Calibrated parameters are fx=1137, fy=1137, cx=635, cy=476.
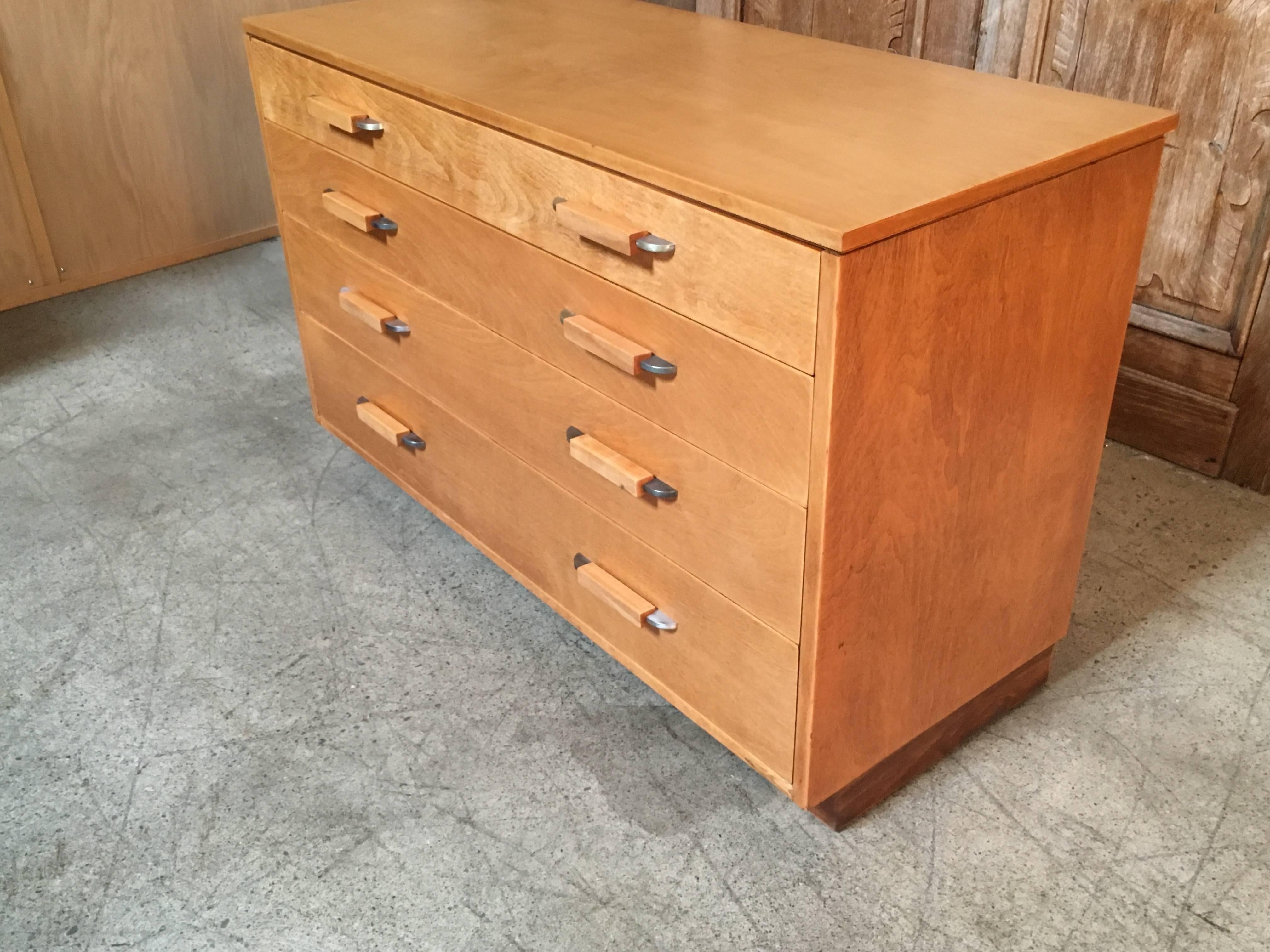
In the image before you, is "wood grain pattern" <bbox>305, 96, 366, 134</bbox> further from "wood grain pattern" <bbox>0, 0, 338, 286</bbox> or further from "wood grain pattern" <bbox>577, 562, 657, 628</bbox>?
"wood grain pattern" <bbox>0, 0, 338, 286</bbox>

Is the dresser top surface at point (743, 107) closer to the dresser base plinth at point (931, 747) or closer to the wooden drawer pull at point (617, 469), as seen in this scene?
the wooden drawer pull at point (617, 469)

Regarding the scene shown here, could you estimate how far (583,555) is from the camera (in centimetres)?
150

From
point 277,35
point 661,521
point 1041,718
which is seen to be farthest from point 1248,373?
point 277,35

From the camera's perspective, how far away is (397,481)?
193 cm

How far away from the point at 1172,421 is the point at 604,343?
1.31 metres

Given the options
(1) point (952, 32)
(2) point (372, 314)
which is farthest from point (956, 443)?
(1) point (952, 32)

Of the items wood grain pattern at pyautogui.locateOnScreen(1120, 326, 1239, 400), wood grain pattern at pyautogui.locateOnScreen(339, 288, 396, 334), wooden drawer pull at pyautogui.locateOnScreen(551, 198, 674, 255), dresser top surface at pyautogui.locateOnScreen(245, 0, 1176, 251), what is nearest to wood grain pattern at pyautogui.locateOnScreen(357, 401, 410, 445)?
wood grain pattern at pyautogui.locateOnScreen(339, 288, 396, 334)

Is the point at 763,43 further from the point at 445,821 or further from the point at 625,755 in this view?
the point at 445,821

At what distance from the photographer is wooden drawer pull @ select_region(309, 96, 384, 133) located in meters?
1.56

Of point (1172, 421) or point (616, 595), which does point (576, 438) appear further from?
point (1172, 421)

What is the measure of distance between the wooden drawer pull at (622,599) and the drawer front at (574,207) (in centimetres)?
40

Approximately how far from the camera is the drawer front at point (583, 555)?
50.8 inches

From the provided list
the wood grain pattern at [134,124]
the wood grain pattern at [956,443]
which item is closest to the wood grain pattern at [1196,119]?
the wood grain pattern at [956,443]

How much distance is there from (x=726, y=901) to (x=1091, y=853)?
44 cm
